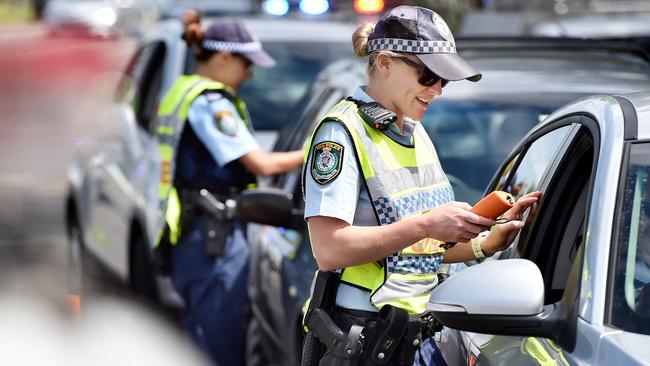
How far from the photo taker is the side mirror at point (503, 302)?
295 centimetres

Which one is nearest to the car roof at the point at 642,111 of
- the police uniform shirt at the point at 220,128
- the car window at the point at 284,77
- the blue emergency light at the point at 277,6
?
the police uniform shirt at the point at 220,128

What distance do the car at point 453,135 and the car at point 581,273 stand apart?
1399mm

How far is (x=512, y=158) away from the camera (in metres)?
4.04

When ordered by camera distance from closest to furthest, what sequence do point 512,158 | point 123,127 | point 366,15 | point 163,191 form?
point 512,158 → point 163,191 → point 123,127 → point 366,15

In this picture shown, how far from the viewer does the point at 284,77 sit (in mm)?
8586

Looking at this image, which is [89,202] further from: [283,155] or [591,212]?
[591,212]

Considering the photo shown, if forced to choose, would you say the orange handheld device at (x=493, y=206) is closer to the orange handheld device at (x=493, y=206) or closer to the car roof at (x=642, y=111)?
the orange handheld device at (x=493, y=206)

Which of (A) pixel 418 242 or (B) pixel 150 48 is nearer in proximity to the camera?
(A) pixel 418 242

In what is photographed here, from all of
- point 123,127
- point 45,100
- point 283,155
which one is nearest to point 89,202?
point 123,127

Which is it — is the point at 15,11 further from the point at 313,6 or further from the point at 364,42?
the point at 364,42

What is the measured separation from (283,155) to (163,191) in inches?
31.4

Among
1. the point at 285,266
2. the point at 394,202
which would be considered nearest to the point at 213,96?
the point at 285,266

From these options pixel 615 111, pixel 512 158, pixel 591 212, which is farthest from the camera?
pixel 512 158

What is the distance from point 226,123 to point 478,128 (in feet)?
3.27
